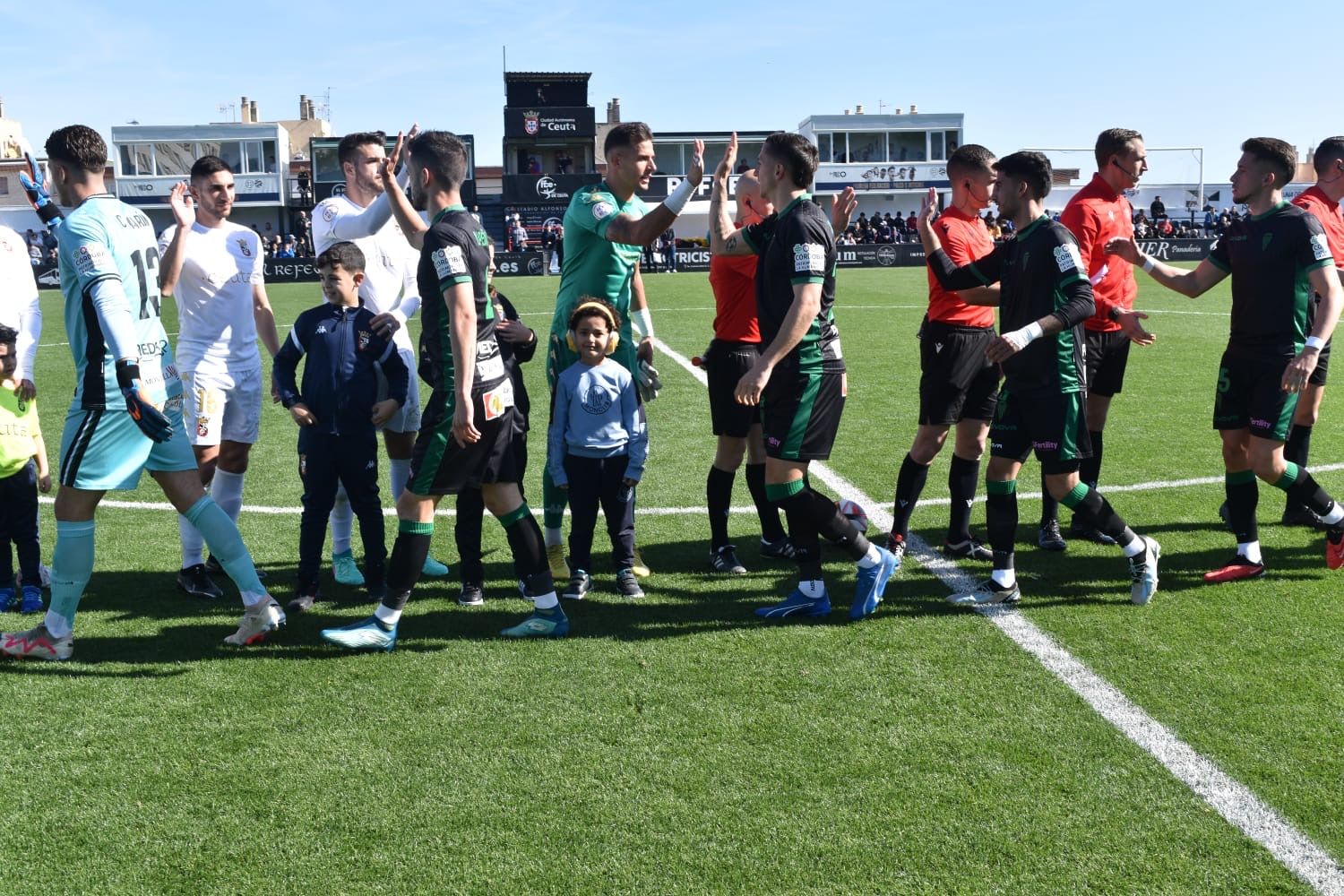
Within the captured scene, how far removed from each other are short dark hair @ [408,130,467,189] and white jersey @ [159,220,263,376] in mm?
1666

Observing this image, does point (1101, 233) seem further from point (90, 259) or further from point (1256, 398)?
point (90, 259)

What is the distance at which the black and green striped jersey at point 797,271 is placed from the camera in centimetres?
473

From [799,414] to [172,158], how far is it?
69.0 metres

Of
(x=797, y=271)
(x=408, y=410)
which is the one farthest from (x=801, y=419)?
(x=408, y=410)

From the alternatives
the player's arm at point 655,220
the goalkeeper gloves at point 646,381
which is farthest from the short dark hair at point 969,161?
the goalkeeper gloves at point 646,381

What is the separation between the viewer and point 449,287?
4461mm

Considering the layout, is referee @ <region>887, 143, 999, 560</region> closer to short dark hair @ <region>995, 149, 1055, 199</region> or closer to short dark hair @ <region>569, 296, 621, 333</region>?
short dark hair @ <region>995, 149, 1055, 199</region>

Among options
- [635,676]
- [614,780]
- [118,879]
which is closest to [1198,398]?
[635,676]

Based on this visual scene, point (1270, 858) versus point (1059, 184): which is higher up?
point (1059, 184)

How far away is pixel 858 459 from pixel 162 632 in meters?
5.12

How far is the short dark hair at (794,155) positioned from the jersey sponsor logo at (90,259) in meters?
2.77

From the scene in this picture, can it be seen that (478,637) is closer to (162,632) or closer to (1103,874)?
(162,632)

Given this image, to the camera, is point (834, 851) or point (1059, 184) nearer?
point (834, 851)

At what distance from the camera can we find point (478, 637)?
497 centimetres
